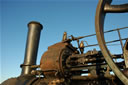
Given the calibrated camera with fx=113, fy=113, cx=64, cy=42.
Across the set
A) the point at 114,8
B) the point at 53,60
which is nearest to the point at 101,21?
the point at 114,8

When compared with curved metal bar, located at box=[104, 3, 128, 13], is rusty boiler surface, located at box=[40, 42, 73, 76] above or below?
below

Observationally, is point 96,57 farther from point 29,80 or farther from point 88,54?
point 29,80

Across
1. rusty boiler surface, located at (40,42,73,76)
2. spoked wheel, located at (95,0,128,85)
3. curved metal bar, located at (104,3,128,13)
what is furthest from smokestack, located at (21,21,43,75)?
curved metal bar, located at (104,3,128,13)

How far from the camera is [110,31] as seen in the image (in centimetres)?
378

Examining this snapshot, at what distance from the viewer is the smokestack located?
4828 mm

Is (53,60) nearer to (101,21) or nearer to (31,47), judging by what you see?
(101,21)

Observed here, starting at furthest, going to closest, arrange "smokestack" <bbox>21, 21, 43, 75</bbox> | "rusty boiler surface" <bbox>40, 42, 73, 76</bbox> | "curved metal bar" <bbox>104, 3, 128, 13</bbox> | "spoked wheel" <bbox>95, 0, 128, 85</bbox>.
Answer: "smokestack" <bbox>21, 21, 43, 75</bbox> < "rusty boiler surface" <bbox>40, 42, 73, 76</bbox> < "curved metal bar" <bbox>104, 3, 128, 13</bbox> < "spoked wheel" <bbox>95, 0, 128, 85</bbox>

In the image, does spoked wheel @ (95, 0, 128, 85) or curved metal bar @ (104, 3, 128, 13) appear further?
curved metal bar @ (104, 3, 128, 13)

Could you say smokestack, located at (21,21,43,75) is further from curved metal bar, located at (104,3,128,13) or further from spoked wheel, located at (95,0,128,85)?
curved metal bar, located at (104,3,128,13)

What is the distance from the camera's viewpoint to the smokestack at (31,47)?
4828 millimetres

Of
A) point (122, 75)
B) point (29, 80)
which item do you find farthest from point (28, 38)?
point (122, 75)

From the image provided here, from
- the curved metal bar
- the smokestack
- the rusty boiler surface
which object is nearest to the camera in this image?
the curved metal bar

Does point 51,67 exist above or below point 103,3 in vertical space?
below

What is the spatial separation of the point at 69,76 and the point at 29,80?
1226 millimetres
